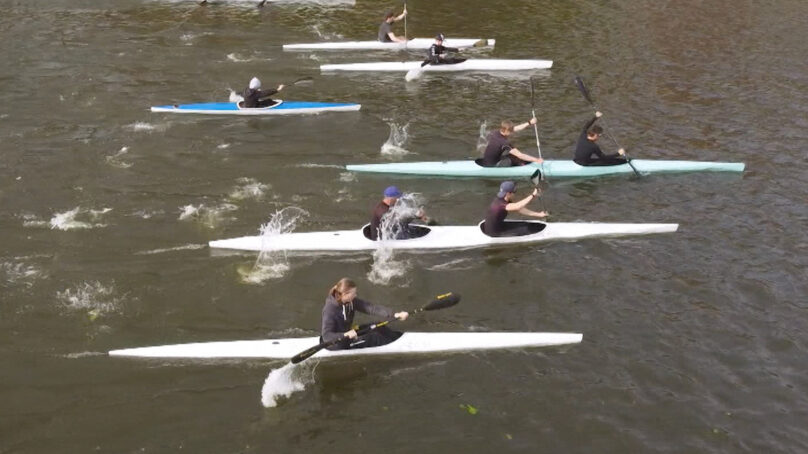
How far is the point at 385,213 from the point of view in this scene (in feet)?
46.6

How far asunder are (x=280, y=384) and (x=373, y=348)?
1681 millimetres

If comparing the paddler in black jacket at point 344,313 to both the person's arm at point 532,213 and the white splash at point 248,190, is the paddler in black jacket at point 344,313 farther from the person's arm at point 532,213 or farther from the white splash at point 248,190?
the white splash at point 248,190

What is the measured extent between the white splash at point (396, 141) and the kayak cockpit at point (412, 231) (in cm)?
511

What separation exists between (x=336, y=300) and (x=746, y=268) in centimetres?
887

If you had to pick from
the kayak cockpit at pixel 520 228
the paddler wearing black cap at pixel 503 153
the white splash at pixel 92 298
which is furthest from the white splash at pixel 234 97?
the kayak cockpit at pixel 520 228

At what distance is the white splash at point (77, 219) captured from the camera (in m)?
15.5

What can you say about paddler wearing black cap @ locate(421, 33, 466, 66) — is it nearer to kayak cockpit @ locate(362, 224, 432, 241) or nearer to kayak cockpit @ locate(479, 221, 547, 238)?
kayak cockpit @ locate(479, 221, 547, 238)

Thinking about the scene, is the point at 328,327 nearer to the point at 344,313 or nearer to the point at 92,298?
the point at 344,313

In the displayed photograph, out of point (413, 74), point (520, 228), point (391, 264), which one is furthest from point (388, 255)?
point (413, 74)

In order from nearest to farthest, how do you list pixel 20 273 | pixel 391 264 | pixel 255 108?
1. pixel 20 273
2. pixel 391 264
3. pixel 255 108

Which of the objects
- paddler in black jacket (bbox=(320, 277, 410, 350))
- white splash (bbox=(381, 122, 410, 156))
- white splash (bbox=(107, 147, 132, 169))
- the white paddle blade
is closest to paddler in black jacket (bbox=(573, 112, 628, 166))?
white splash (bbox=(381, 122, 410, 156))

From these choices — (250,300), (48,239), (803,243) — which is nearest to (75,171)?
(48,239)

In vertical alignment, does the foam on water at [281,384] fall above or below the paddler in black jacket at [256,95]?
below

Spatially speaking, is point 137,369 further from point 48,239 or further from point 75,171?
point 75,171
